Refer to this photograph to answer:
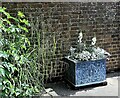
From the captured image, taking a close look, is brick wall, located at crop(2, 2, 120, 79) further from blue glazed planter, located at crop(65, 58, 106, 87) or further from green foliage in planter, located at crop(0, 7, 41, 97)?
green foliage in planter, located at crop(0, 7, 41, 97)

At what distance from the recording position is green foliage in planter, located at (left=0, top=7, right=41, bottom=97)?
2.69 meters

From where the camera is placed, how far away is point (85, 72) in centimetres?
366

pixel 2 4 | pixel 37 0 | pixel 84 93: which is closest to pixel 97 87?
pixel 84 93

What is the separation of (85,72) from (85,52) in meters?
0.33

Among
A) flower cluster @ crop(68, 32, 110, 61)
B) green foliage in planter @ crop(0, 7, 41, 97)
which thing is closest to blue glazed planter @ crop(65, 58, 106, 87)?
flower cluster @ crop(68, 32, 110, 61)

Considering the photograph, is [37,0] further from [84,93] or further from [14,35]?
[84,93]

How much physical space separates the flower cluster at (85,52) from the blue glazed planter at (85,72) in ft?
0.25

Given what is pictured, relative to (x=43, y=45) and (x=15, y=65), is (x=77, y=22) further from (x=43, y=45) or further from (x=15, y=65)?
(x=15, y=65)

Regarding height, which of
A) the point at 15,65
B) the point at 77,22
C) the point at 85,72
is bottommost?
the point at 85,72

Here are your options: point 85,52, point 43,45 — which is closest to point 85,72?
point 85,52

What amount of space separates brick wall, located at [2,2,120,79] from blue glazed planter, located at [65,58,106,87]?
0.35 m

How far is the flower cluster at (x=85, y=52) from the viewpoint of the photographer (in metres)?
3.70

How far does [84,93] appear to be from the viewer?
3535 mm

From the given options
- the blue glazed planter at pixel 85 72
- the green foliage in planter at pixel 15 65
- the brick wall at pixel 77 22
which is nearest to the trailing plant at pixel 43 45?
the brick wall at pixel 77 22
